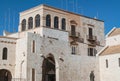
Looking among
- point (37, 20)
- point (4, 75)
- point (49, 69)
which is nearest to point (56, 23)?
point (37, 20)

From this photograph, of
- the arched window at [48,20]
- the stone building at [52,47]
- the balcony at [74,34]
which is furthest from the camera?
the balcony at [74,34]

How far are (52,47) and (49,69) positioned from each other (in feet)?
11.8

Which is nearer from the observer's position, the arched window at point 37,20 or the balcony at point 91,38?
the arched window at point 37,20

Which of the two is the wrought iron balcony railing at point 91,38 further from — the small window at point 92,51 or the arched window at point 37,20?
the arched window at point 37,20

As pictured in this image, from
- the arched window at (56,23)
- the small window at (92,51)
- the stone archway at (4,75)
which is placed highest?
the arched window at (56,23)

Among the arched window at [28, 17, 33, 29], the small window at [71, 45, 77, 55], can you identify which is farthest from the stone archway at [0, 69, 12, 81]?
the small window at [71, 45, 77, 55]

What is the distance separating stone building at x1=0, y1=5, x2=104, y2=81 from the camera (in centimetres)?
3666

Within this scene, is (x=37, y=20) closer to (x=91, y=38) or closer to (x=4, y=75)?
(x=4, y=75)

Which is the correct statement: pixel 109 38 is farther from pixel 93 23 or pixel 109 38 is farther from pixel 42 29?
pixel 42 29

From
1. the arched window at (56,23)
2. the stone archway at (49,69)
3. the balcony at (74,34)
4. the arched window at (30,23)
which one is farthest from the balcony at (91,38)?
the arched window at (30,23)

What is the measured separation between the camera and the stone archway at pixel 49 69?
38.4 m

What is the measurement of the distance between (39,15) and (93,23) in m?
11.5

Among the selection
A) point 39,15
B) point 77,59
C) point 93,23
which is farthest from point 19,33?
point 93,23

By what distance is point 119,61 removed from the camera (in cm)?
4034
